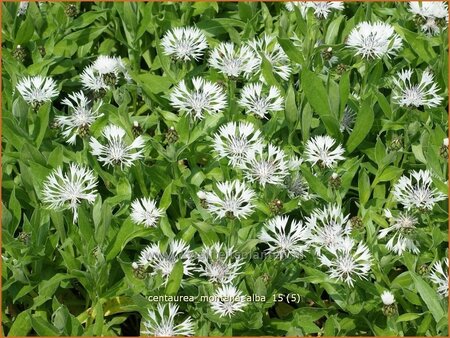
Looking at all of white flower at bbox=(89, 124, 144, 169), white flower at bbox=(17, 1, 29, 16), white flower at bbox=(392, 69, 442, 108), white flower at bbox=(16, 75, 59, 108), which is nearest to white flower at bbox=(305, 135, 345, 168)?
white flower at bbox=(392, 69, 442, 108)

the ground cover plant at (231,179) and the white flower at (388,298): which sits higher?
the ground cover plant at (231,179)

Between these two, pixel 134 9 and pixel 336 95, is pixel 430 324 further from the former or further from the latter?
pixel 134 9

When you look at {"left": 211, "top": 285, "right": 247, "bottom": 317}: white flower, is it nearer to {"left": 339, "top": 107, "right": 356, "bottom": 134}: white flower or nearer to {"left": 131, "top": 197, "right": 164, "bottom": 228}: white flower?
{"left": 131, "top": 197, "right": 164, "bottom": 228}: white flower

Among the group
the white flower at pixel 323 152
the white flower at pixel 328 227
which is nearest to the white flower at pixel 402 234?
the white flower at pixel 328 227

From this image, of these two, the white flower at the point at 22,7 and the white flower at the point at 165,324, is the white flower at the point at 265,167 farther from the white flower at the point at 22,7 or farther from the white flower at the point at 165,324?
the white flower at the point at 22,7

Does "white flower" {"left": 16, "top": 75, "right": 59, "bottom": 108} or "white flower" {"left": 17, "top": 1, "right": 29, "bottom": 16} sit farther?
"white flower" {"left": 17, "top": 1, "right": 29, "bottom": 16}

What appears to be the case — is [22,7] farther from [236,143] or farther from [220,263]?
[220,263]

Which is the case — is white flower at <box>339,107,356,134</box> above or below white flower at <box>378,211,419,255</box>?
above
